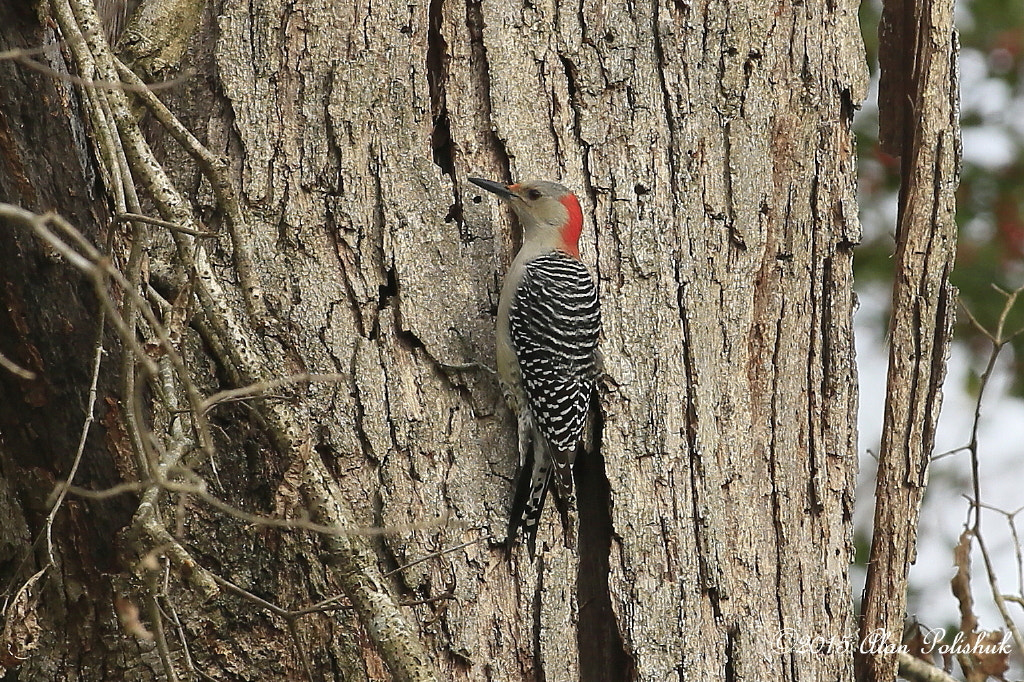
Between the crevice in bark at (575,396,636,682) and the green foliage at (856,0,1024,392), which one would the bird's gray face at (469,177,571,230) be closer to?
the crevice in bark at (575,396,636,682)

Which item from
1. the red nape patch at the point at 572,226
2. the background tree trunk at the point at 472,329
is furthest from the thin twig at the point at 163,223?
the red nape patch at the point at 572,226

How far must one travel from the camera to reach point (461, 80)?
372 centimetres

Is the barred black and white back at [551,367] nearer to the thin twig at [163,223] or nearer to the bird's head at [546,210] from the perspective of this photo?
the bird's head at [546,210]

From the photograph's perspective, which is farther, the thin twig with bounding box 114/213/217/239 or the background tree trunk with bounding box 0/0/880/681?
the background tree trunk with bounding box 0/0/880/681

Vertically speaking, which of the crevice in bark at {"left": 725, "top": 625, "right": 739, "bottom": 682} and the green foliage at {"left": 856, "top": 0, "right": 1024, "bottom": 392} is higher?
the green foliage at {"left": 856, "top": 0, "right": 1024, "bottom": 392}

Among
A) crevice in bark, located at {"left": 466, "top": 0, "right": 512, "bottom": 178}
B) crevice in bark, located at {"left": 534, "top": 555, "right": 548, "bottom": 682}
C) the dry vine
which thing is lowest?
crevice in bark, located at {"left": 534, "top": 555, "right": 548, "bottom": 682}

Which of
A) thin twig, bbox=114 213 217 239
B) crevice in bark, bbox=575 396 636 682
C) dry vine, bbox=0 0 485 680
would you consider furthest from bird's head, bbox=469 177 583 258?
thin twig, bbox=114 213 217 239

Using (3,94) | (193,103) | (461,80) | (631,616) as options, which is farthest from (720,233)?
(3,94)

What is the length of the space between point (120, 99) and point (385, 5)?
1.11m

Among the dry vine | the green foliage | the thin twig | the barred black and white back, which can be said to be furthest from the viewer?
the green foliage

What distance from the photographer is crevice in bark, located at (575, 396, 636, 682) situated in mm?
3496

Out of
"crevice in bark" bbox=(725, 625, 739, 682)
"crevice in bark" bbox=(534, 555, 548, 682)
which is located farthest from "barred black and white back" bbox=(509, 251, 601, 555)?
"crevice in bark" bbox=(725, 625, 739, 682)

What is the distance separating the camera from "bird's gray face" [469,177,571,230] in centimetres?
373

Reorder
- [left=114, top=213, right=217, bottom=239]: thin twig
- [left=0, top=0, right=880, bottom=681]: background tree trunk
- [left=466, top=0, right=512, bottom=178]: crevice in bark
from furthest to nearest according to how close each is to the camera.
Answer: [left=466, top=0, right=512, bottom=178]: crevice in bark < [left=0, top=0, right=880, bottom=681]: background tree trunk < [left=114, top=213, right=217, bottom=239]: thin twig
